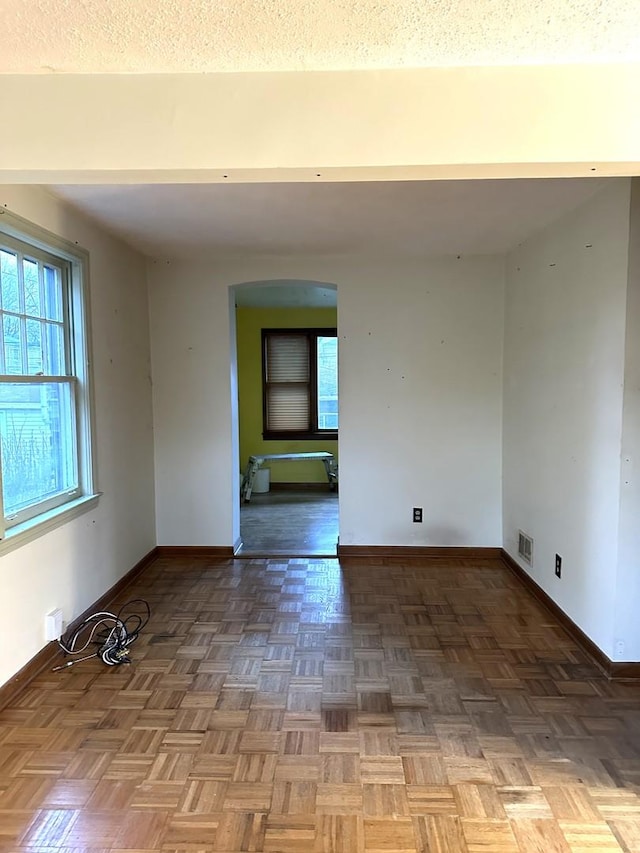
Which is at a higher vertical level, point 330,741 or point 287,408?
point 287,408

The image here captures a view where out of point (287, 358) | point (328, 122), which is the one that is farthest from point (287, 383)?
point (328, 122)

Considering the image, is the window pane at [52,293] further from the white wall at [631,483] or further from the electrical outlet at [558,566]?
the electrical outlet at [558,566]

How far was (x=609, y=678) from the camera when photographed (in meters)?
2.42

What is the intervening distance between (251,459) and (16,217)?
14.6 ft

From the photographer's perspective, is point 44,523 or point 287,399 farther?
point 287,399

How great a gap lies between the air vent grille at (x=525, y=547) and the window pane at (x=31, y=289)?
10.3 ft

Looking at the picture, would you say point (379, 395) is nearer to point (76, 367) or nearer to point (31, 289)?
point (76, 367)

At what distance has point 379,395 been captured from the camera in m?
4.07

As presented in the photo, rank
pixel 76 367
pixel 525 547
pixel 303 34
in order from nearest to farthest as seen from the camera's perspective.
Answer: pixel 303 34, pixel 76 367, pixel 525 547

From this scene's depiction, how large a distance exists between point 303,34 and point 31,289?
191cm

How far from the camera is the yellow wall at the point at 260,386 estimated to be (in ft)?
22.3

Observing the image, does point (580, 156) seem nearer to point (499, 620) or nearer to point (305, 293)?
point (499, 620)

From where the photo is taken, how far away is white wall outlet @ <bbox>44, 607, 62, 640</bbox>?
101 inches

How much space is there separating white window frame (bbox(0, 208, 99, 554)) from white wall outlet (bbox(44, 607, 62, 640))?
1.36ft
